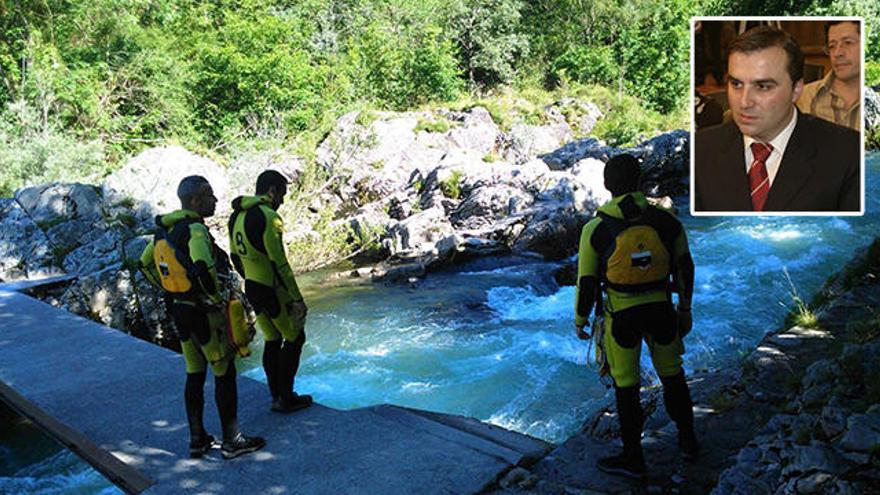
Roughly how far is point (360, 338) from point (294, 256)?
14.7ft

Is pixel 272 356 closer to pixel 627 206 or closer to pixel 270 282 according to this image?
pixel 270 282

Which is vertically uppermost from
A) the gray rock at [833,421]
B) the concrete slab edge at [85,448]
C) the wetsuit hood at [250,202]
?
the wetsuit hood at [250,202]

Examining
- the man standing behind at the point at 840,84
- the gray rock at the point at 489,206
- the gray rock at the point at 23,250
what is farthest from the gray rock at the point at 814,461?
the gray rock at the point at 489,206

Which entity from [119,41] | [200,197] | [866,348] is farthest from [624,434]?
[119,41]

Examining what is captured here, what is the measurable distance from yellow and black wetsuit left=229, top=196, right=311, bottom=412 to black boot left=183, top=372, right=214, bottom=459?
59 cm

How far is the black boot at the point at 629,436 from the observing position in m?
3.37

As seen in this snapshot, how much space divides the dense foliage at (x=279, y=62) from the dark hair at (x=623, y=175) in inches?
335

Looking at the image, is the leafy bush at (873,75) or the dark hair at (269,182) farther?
the leafy bush at (873,75)

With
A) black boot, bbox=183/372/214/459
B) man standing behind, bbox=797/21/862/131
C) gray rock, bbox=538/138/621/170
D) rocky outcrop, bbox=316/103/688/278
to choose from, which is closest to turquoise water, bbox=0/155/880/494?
rocky outcrop, bbox=316/103/688/278

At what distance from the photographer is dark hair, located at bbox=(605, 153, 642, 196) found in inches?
133

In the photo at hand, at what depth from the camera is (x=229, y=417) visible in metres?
3.93

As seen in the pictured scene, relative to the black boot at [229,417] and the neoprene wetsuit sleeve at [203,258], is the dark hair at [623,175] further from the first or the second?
the black boot at [229,417]

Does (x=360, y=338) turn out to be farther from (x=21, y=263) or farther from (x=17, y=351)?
(x=21, y=263)

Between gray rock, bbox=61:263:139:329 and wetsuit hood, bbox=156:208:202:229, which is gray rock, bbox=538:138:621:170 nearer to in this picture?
gray rock, bbox=61:263:139:329
